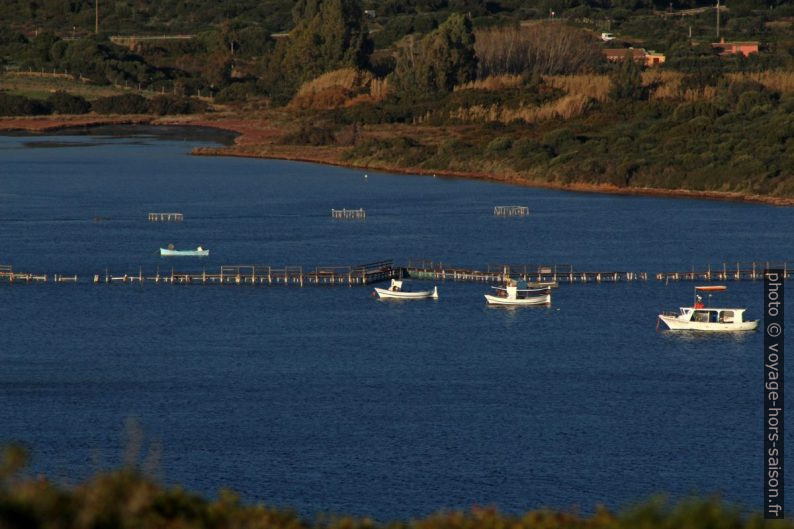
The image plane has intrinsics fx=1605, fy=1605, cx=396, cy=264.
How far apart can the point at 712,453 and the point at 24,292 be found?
42.3 m

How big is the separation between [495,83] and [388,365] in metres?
106

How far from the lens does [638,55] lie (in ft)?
628

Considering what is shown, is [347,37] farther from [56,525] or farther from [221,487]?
[56,525]

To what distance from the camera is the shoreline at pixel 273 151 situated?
403ft

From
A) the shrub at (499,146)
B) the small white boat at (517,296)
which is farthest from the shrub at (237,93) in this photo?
the small white boat at (517,296)

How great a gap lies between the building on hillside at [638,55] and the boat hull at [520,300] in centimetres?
10976

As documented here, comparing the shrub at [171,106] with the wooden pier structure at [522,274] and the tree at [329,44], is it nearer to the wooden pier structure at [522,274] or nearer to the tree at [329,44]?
the tree at [329,44]

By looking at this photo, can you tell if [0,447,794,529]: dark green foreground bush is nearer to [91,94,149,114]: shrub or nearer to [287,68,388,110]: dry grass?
[287,68,388,110]: dry grass

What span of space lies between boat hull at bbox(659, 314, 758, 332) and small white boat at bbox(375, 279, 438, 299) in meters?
13.0

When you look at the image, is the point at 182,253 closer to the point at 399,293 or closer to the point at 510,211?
the point at 399,293

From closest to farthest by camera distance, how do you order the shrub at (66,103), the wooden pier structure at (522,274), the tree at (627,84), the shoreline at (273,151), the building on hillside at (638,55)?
the wooden pier structure at (522,274)
the shoreline at (273,151)
the tree at (627,84)
the shrub at (66,103)
the building on hillside at (638,55)

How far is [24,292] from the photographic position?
81.6m

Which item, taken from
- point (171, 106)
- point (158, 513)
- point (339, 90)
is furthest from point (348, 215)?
point (158, 513)

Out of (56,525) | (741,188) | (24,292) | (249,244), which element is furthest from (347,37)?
(56,525)
